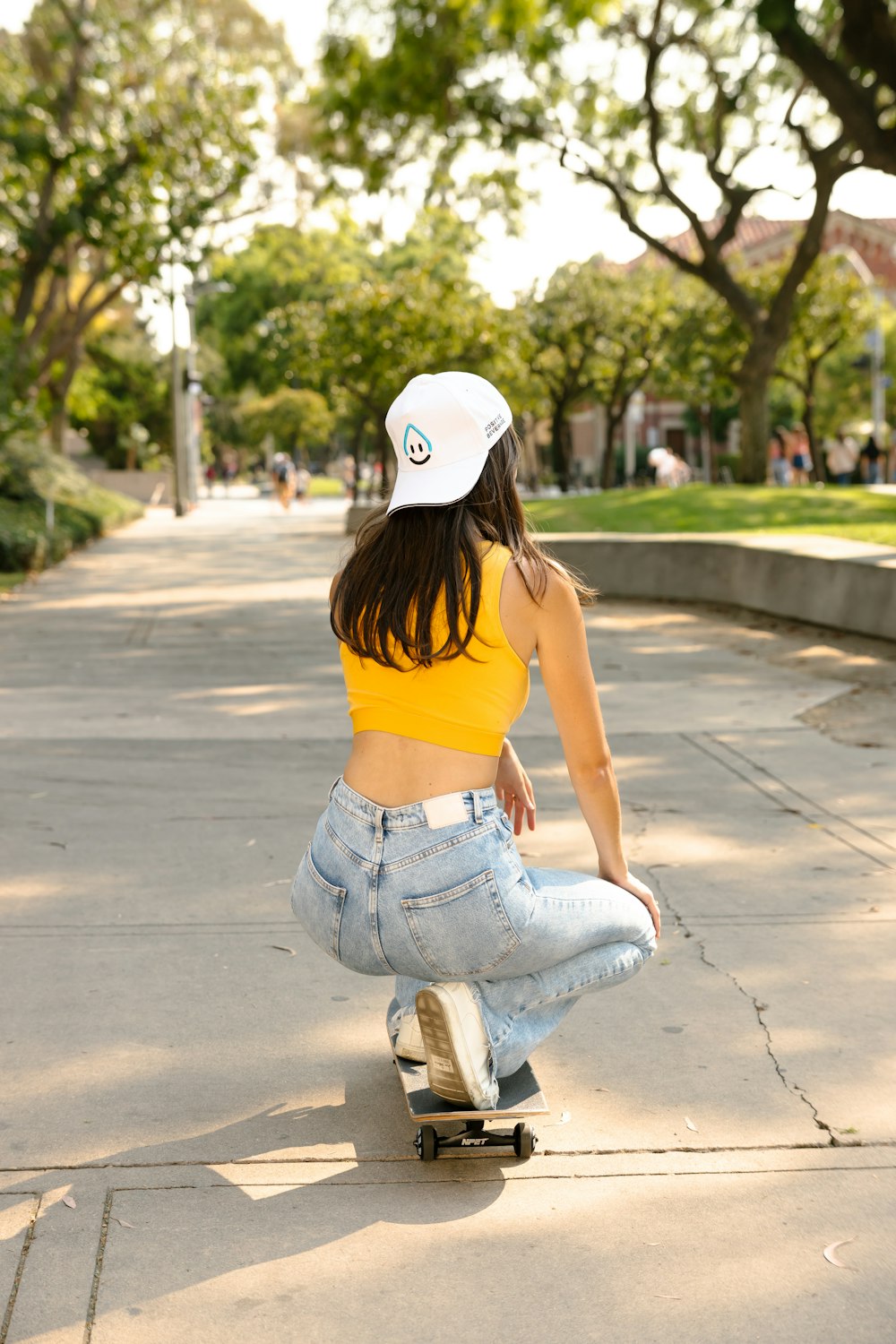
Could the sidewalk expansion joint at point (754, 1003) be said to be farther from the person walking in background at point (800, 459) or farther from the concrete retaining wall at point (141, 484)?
the concrete retaining wall at point (141, 484)

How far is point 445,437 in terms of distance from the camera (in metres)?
2.99

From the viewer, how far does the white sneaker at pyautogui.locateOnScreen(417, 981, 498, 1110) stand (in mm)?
2967

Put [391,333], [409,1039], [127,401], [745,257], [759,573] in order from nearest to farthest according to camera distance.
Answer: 1. [409,1039]
2. [759,573]
3. [391,333]
4. [127,401]
5. [745,257]

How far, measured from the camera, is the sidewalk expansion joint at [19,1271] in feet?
8.21

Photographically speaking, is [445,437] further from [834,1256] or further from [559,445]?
[559,445]

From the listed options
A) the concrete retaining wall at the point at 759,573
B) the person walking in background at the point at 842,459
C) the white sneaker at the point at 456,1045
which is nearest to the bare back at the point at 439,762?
the white sneaker at the point at 456,1045

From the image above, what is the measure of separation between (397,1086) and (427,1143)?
0.46 meters

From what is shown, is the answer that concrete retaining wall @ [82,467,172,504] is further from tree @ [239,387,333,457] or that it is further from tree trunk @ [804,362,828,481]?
tree trunk @ [804,362,828,481]

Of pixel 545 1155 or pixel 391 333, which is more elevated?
pixel 391 333

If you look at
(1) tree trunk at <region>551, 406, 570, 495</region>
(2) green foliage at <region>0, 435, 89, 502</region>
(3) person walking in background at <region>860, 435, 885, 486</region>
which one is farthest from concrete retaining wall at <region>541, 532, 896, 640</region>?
(1) tree trunk at <region>551, 406, 570, 495</region>

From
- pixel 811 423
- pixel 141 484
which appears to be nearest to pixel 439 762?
pixel 811 423

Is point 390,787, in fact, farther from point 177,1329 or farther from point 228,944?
point 228,944

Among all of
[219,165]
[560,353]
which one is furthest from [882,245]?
[219,165]

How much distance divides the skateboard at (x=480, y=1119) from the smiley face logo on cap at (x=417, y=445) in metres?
1.29
